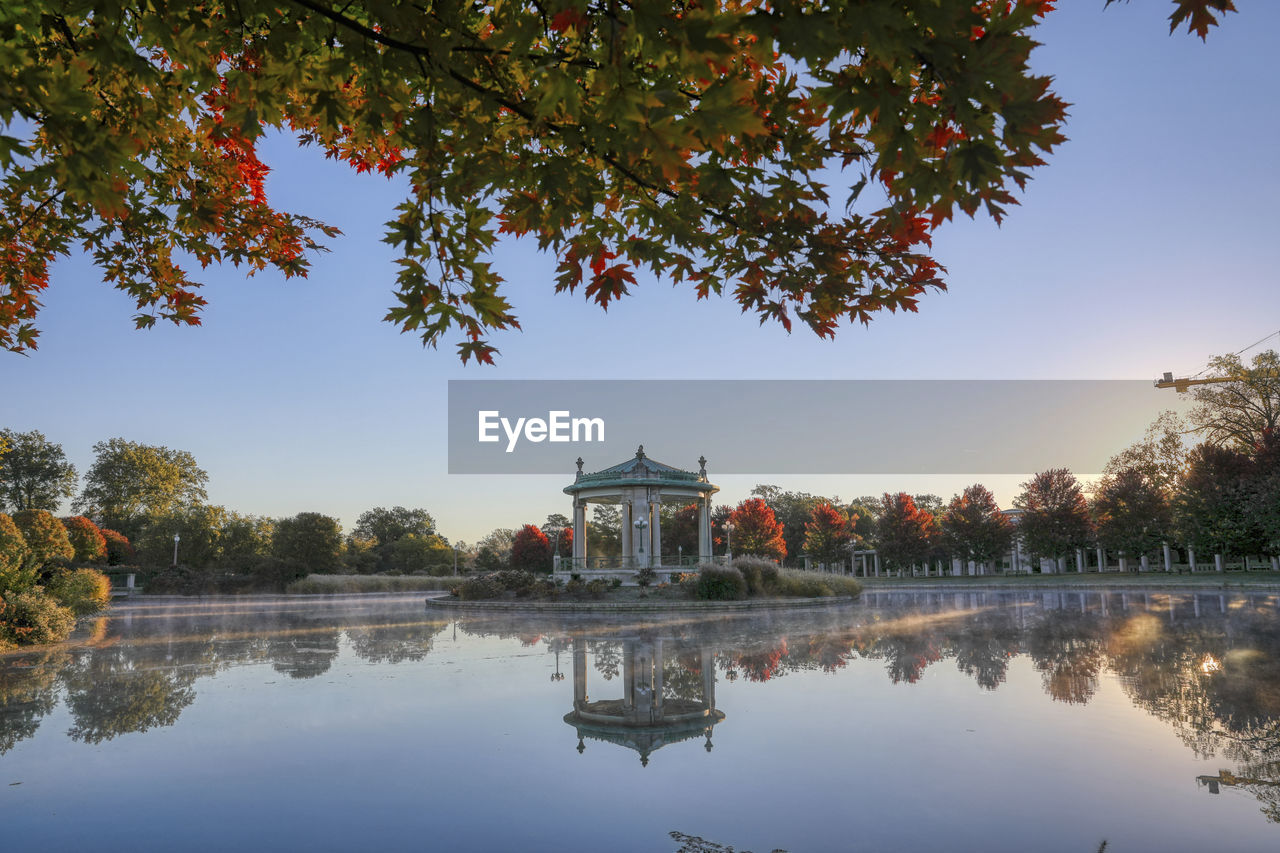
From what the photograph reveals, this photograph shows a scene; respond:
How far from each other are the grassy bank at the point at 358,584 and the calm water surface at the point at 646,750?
94.0 ft

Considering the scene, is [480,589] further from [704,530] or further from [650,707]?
[650,707]

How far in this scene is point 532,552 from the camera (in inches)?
2025

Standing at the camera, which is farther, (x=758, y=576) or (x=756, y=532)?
(x=756, y=532)

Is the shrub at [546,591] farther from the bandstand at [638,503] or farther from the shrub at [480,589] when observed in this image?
the bandstand at [638,503]

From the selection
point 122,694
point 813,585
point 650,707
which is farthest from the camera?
point 813,585

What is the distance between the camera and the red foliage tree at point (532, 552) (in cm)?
5128

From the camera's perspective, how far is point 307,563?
44969mm

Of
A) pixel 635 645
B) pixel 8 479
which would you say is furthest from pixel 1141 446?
pixel 8 479

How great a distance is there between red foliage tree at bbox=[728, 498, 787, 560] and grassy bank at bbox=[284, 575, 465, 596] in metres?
20.4

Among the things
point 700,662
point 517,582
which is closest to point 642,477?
point 517,582

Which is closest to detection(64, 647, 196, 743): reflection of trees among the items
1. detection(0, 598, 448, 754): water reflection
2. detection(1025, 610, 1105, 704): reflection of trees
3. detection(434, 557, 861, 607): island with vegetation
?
detection(0, 598, 448, 754): water reflection

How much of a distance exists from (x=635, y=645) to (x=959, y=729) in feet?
20.1

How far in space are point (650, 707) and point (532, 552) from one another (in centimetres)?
4666

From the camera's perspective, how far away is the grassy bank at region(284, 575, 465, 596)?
3822cm
